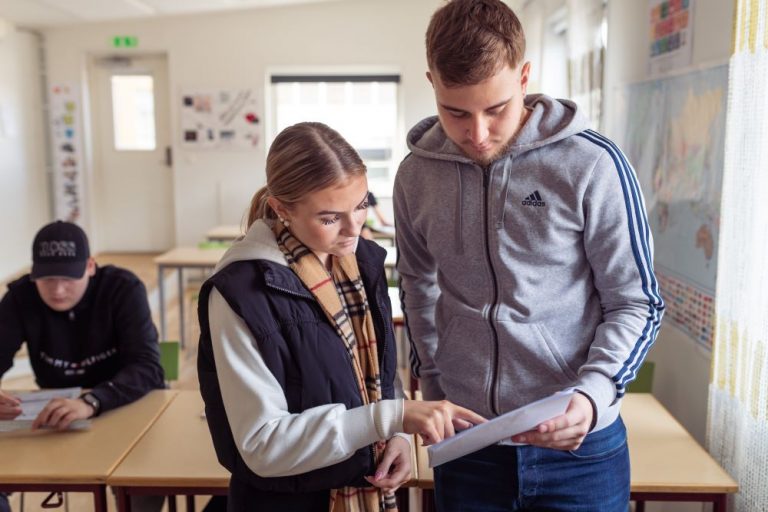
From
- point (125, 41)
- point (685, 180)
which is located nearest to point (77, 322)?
point (685, 180)

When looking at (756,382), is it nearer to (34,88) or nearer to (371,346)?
(371,346)

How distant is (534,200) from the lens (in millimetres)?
1241

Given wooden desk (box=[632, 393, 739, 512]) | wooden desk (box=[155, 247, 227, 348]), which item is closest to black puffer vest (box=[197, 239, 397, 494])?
wooden desk (box=[632, 393, 739, 512])

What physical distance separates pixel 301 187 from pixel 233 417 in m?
0.40

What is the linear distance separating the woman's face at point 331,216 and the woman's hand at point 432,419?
30 centimetres

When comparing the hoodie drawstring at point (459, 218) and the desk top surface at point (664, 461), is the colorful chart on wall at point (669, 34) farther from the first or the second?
the hoodie drawstring at point (459, 218)

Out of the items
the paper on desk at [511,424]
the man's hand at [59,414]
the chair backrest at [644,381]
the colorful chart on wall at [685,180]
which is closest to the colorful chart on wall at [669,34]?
the colorful chart on wall at [685,180]

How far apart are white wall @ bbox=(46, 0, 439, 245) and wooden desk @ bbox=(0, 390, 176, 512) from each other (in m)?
5.97

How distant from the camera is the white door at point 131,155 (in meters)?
7.86

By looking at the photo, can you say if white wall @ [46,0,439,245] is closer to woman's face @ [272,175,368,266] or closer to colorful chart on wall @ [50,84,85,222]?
colorful chart on wall @ [50,84,85,222]

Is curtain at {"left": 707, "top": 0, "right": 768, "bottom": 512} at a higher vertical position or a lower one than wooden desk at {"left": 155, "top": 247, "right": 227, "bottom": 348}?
higher

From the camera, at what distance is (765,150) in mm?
1666

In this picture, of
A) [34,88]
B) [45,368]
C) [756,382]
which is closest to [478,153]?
[756,382]

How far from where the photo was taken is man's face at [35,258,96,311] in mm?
2199
